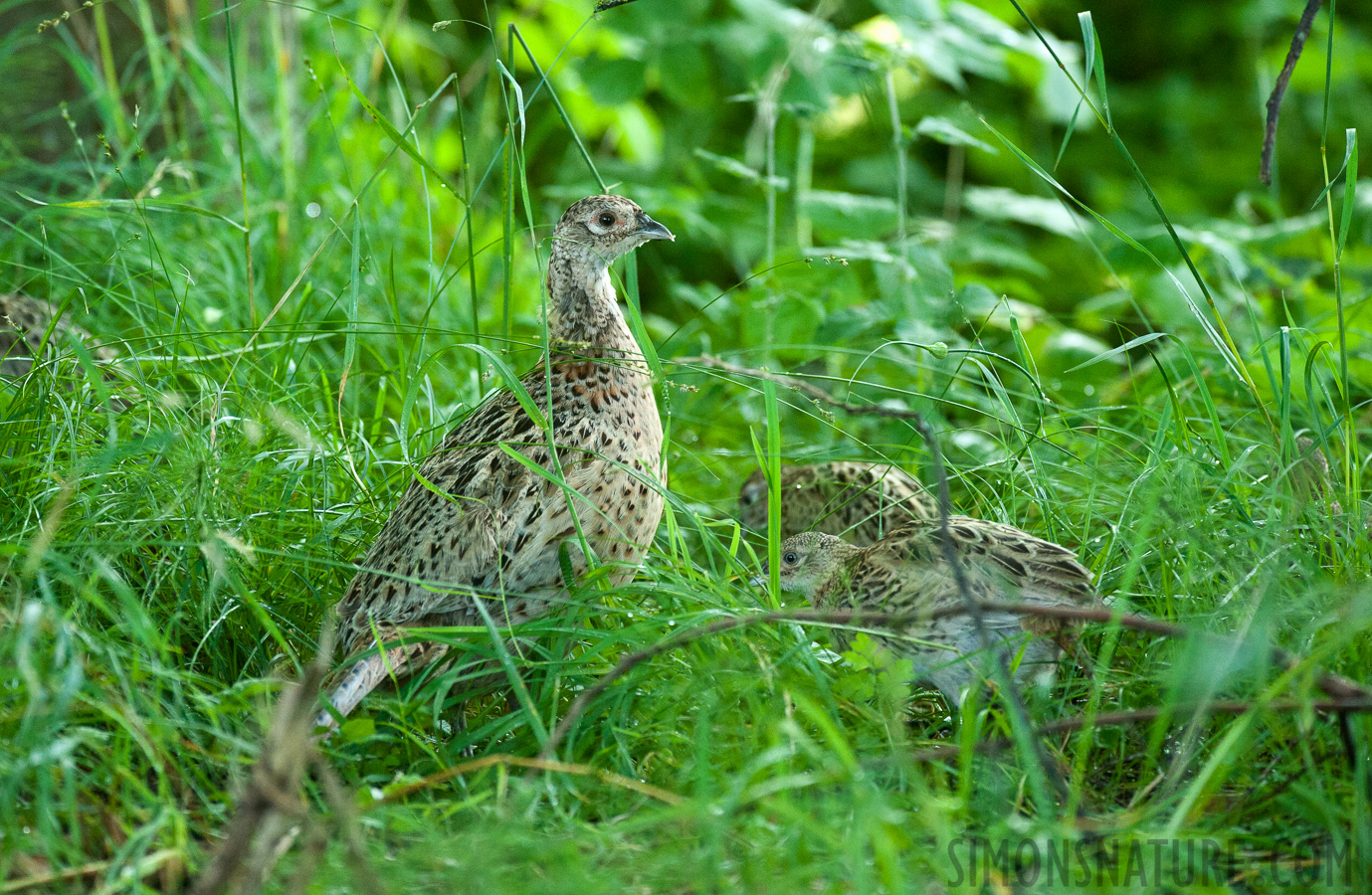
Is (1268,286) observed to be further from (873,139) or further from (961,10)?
(873,139)

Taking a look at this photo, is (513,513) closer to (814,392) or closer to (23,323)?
(814,392)

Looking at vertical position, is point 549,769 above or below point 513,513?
below

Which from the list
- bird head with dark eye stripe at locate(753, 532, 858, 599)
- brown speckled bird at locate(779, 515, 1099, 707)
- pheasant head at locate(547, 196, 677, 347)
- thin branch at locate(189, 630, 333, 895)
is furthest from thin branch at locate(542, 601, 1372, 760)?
pheasant head at locate(547, 196, 677, 347)

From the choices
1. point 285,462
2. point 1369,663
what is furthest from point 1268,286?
point 285,462

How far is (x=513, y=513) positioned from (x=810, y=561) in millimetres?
916

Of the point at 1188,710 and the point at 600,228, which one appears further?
the point at 600,228

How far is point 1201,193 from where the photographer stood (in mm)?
8461

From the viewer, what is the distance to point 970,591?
2.65 meters

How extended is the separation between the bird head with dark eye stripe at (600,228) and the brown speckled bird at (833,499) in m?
1.17

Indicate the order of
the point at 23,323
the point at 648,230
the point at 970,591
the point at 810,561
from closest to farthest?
the point at 970,591
the point at 810,561
the point at 648,230
the point at 23,323

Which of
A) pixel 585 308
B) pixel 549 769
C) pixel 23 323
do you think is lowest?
pixel 549 769

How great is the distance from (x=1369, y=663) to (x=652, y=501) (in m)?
1.60

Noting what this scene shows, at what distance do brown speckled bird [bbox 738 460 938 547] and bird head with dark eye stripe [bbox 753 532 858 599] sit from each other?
621 millimetres

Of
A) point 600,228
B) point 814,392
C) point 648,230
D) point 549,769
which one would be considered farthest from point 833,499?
point 549,769
